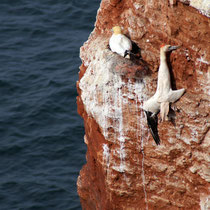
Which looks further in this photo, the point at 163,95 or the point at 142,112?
the point at 142,112

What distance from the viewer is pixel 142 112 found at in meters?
10.7

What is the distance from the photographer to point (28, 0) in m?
25.9

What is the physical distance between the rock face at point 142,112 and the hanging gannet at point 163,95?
0.44 ft

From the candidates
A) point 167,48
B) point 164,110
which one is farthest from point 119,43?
point 164,110

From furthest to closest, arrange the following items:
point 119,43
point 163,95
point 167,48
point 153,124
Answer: point 153,124, point 119,43, point 163,95, point 167,48

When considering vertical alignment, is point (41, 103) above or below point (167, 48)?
below

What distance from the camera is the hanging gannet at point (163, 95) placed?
1034 cm

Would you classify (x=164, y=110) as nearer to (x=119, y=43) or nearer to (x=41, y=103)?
(x=119, y=43)

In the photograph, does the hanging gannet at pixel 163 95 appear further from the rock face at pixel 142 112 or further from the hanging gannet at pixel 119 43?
the hanging gannet at pixel 119 43

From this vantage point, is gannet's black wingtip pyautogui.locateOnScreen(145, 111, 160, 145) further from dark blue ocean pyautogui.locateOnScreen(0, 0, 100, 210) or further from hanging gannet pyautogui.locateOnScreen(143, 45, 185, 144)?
dark blue ocean pyautogui.locateOnScreen(0, 0, 100, 210)

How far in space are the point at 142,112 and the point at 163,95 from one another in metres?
0.54

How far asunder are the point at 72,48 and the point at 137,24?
11.9 meters

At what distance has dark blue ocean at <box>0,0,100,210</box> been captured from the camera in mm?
17688

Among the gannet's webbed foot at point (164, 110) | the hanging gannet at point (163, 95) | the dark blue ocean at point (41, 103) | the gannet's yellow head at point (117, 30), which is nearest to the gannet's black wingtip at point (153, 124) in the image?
the hanging gannet at point (163, 95)
